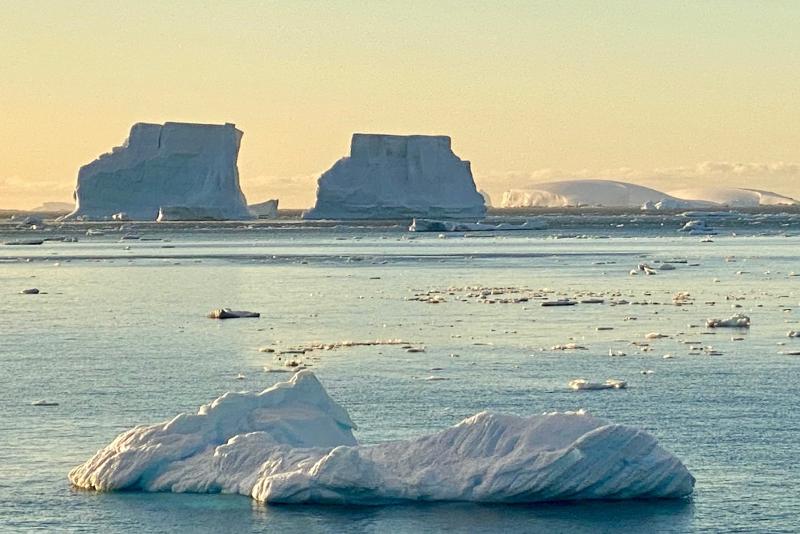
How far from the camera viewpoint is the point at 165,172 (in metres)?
107

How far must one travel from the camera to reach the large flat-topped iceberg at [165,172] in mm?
105562

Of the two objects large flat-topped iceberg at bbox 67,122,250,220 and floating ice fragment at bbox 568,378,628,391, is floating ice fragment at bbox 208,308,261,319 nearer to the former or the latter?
floating ice fragment at bbox 568,378,628,391

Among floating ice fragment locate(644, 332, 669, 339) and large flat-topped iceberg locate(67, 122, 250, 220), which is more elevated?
large flat-topped iceberg locate(67, 122, 250, 220)

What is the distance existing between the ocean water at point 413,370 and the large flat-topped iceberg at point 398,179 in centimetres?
5533

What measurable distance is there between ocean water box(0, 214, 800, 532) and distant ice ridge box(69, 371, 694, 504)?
16 centimetres

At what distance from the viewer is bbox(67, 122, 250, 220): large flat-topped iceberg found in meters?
106

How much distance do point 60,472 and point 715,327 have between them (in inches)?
595

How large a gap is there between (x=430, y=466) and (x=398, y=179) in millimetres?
94279

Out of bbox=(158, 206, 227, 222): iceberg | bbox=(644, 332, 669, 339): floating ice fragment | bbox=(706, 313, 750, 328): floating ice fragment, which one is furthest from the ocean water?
bbox=(158, 206, 227, 222): iceberg

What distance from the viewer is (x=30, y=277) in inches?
1967

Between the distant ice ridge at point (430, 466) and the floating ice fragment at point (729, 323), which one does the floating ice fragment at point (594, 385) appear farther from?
the floating ice fragment at point (729, 323)

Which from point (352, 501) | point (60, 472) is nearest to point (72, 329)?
point (60, 472)

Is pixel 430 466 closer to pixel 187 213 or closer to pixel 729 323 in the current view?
pixel 729 323

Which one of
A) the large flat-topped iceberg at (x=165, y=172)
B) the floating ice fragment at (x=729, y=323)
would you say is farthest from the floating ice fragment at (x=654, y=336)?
the large flat-topped iceberg at (x=165, y=172)
